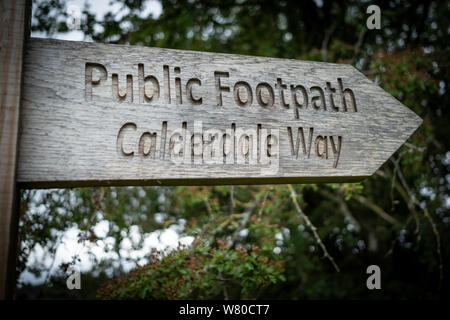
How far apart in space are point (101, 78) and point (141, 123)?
0.19m

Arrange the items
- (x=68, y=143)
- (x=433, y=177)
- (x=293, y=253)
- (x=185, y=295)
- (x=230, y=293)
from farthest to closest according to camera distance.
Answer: (x=293, y=253), (x=433, y=177), (x=230, y=293), (x=185, y=295), (x=68, y=143)

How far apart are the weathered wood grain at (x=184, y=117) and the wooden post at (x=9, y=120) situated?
4 centimetres

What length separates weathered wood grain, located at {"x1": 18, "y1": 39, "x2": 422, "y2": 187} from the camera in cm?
100

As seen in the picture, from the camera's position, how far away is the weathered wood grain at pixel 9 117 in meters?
0.90

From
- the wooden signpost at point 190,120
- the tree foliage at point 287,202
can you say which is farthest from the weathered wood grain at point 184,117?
the tree foliage at point 287,202

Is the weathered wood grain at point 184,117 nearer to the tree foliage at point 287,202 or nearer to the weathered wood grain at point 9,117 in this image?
the weathered wood grain at point 9,117

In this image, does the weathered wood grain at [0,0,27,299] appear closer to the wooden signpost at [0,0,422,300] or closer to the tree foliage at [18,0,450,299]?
the wooden signpost at [0,0,422,300]

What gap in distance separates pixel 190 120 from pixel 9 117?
0.49m

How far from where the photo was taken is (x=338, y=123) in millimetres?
1235

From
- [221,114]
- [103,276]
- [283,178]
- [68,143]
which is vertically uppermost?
[221,114]

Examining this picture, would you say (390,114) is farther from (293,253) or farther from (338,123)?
(293,253)

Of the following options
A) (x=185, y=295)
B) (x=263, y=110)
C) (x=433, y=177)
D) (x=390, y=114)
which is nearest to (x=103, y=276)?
(x=185, y=295)

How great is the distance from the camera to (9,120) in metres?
0.92

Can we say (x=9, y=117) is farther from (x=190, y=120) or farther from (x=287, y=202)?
(x=287, y=202)
